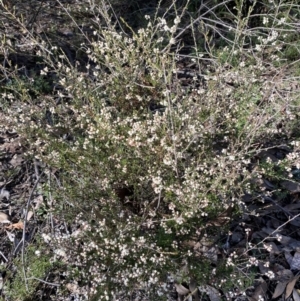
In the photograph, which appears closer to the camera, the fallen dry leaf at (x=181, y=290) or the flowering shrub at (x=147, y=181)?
the flowering shrub at (x=147, y=181)

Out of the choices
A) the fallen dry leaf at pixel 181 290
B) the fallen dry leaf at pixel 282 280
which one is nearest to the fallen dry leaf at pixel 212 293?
the fallen dry leaf at pixel 181 290

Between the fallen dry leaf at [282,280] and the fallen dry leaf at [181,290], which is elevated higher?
the fallen dry leaf at [181,290]

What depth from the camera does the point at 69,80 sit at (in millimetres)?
2604

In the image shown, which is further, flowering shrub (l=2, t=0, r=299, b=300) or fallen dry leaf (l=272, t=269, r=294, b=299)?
fallen dry leaf (l=272, t=269, r=294, b=299)

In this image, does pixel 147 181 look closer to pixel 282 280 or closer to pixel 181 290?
pixel 181 290

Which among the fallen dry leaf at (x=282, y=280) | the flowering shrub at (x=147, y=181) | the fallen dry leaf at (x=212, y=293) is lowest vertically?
the fallen dry leaf at (x=282, y=280)

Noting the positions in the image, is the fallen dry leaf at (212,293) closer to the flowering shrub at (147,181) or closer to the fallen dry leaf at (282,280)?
the flowering shrub at (147,181)

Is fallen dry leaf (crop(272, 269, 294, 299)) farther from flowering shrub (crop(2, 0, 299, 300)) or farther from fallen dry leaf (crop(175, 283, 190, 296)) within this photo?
fallen dry leaf (crop(175, 283, 190, 296))

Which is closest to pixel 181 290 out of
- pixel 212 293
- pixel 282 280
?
→ pixel 212 293

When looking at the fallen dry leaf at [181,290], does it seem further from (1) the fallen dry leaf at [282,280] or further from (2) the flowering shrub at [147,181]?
(1) the fallen dry leaf at [282,280]

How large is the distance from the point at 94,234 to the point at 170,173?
46 cm

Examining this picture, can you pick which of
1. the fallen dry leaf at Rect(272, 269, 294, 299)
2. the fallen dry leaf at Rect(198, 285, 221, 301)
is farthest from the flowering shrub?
the fallen dry leaf at Rect(272, 269, 294, 299)

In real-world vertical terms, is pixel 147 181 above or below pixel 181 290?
above

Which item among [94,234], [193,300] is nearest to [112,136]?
[94,234]
